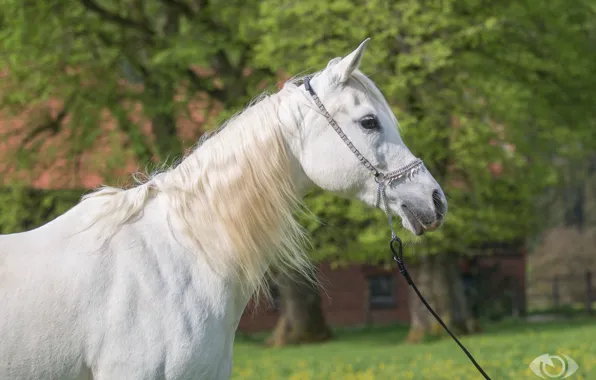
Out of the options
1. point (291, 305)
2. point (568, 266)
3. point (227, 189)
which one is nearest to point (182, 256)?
point (227, 189)

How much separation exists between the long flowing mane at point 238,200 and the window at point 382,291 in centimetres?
2396

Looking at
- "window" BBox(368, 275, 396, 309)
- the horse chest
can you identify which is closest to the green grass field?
the horse chest

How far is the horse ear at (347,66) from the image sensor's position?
3.45m

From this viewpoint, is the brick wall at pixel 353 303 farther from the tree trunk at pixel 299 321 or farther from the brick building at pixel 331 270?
the tree trunk at pixel 299 321

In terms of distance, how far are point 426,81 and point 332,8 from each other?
2040 millimetres

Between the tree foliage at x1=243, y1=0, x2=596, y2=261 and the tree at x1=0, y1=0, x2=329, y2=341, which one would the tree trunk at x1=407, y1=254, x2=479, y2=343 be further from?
the tree at x1=0, y1=0, x2=329, y2=341

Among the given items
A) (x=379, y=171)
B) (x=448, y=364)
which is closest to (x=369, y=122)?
(x=379, y=171)

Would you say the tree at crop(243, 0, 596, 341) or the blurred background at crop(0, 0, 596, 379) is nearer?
the tree at crop(243, 0, 596, 341)

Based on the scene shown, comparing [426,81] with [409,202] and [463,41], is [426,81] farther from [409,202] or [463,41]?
[409,202]

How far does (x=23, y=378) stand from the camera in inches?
119

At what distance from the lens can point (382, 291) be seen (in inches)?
1086

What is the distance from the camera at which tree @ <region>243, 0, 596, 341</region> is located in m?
13.7

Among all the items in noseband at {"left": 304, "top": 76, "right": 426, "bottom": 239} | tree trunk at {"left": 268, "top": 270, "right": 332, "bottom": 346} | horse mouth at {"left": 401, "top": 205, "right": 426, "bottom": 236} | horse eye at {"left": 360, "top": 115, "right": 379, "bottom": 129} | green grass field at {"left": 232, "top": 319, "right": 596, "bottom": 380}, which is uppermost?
horse eye at {"left": 360, "top": 115, "right": 379, "bottom": 129}

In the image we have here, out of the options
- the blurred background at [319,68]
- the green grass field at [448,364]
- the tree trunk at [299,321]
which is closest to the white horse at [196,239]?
the green grass field at [448,364]
